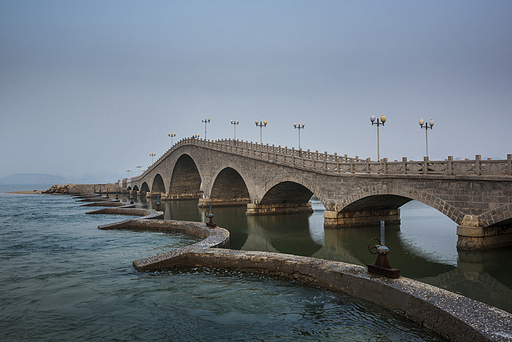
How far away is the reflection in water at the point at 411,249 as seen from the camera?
1205cm

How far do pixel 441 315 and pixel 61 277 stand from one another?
10.7m

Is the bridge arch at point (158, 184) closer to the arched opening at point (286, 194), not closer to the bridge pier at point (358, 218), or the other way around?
the arched opening at point (286, 194)

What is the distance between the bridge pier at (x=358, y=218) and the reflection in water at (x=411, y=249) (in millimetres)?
670

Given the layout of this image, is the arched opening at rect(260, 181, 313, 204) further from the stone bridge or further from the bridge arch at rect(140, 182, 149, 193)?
the bridge arch at rect(140, 182, 149, 193)

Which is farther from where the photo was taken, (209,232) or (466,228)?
(209,232)

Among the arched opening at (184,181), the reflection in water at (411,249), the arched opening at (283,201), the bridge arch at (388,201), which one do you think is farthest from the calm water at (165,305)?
the arched opening at (184,181)

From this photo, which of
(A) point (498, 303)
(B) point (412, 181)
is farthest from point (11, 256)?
(B) point (412, 181)

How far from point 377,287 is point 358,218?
56.2 ft

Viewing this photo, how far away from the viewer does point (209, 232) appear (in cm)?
1791

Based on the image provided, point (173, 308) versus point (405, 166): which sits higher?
point (405, 166)

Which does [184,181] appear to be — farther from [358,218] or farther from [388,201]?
[388,201]

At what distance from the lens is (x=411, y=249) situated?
17.6 m

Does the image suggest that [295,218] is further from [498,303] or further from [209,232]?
[498,303]

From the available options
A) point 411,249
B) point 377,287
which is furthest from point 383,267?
point 411,249
